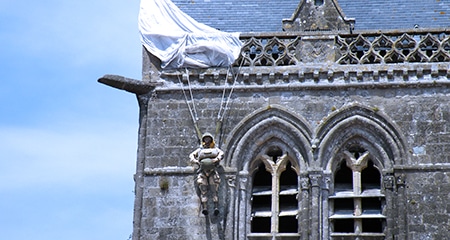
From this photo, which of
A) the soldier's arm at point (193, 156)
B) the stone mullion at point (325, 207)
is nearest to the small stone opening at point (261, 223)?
the stone mullion at point (325, 207)

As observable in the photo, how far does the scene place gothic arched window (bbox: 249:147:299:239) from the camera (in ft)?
70.4

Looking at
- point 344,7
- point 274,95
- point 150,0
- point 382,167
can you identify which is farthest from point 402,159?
point 150,0

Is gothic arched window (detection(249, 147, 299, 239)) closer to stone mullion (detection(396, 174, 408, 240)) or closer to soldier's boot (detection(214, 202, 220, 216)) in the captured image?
soldier's boot (detection(214, 202, 220, 216))

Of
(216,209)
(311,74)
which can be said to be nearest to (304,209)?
(216,209)

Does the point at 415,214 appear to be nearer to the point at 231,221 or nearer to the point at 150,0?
the point at 231,221

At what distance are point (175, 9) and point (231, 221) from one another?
440 cm

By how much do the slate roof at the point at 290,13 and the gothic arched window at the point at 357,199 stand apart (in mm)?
3078

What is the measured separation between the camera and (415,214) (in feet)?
68.1

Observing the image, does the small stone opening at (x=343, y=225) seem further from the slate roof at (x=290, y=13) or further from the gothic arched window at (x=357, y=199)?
the slate roof at (x=290, y=13)

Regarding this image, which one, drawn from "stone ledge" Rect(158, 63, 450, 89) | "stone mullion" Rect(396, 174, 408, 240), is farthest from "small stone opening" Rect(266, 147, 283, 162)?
"stone mullion" Rect(396, 174, 408, 240)

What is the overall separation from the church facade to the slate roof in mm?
971

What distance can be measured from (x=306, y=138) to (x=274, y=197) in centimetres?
118

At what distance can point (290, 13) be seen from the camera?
23922mm

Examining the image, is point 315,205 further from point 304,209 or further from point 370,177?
point 370,177
